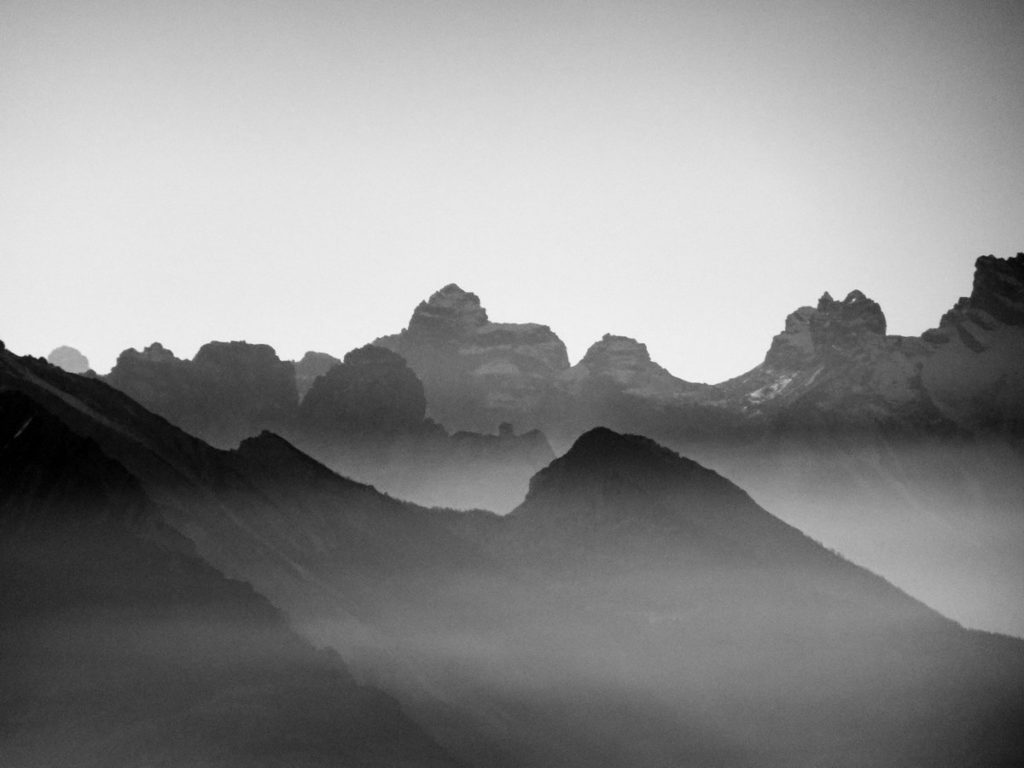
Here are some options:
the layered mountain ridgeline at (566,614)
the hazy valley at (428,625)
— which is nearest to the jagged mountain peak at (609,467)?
the hazy valley at (428,625)

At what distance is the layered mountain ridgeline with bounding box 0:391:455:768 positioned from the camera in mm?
97438

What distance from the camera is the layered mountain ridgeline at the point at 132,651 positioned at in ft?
320

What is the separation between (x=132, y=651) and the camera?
349 ft

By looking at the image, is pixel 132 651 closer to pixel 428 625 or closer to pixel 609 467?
pixel 428 625

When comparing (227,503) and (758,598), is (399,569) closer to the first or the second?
(227,503)

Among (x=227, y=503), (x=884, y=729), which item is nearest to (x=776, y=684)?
(x=884, y=729)

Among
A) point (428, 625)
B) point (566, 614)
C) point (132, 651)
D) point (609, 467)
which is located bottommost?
point (132, 651)

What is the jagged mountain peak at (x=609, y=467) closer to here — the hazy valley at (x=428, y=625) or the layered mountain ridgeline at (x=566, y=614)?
the hazy valley at (x=428, y=625)

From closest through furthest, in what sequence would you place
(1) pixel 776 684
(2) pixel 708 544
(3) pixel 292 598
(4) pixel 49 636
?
1. (4) pixel 49 636
2. (3) pixel 292 598
3. (1) pixel 776 684
4. (2) pixel 708 544

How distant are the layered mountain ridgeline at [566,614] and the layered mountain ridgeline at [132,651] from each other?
54 centimetres

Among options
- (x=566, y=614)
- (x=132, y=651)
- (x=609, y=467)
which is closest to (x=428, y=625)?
(x=566, y=614)

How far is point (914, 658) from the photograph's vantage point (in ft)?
484

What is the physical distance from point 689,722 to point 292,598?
45371mm

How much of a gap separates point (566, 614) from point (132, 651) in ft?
211
